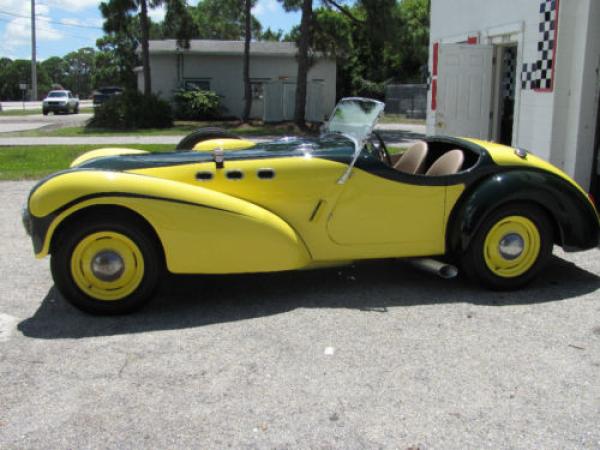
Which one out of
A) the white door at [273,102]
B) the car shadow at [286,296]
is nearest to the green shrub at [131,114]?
the white door at [273,102]

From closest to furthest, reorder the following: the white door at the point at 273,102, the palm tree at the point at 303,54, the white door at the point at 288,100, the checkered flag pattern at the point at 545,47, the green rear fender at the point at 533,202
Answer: the green rear fender at the point at 533,202, the checkered flag pattern at the point at 545,47, the palm tree at the point at 303,54, the white door at the point at 273,102, the white door at the point at 288,100

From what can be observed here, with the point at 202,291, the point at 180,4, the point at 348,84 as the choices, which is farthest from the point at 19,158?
the point at 348,84

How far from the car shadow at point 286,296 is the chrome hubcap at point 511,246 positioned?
0.98 ft

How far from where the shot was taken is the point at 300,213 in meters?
4.49

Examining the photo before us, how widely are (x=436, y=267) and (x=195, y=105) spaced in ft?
89.9

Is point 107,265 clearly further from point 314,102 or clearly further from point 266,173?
point 314,102

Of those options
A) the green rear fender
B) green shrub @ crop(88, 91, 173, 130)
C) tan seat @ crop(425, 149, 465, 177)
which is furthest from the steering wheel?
green shrub @ crop(88, 91, 173, 130)

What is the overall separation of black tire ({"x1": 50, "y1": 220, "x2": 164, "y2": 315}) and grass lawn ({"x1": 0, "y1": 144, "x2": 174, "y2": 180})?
730 cm

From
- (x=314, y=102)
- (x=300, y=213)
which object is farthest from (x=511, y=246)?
(x=314, y=102)

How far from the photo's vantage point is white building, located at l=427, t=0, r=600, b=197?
8078mm

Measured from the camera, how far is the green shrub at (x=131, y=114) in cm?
2620

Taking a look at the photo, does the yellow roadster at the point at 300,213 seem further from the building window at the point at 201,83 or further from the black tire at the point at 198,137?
the building window at the point at 201,83

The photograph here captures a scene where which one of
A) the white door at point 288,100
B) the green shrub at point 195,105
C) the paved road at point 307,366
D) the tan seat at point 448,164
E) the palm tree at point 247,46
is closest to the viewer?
the paved road at point 307,366

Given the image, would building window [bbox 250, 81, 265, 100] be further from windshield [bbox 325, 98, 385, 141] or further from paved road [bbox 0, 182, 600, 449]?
paved road [bbox 0, 182, 600, 449]
